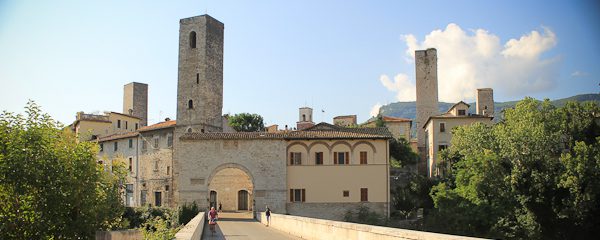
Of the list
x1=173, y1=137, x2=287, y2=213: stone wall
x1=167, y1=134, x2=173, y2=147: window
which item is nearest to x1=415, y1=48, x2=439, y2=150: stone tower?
x1=173, y1=137, x2=287, y2=213: stone wall

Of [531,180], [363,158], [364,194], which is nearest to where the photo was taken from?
[531,180]

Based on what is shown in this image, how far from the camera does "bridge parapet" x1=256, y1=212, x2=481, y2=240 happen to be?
1067cm

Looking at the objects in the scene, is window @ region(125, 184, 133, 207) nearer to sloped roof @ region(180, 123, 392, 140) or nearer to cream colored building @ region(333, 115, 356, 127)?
sloped roof @ region(180, 123, 392, 140)

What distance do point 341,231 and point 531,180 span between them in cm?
→ 2301

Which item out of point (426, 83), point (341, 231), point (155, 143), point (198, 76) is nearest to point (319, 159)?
point (198, 76)

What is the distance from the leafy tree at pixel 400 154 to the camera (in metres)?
54.8

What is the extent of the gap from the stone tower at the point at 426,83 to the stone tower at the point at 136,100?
33.0 meters

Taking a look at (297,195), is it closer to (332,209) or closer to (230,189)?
(332,209)

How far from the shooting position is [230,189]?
1807 inches

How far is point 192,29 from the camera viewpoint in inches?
1811

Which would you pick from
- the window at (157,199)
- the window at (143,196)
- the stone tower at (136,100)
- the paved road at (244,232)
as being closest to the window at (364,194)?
the paved road at (244,232)

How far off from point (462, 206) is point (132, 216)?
20.4m

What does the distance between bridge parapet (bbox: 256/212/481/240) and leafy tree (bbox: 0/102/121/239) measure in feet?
21.7

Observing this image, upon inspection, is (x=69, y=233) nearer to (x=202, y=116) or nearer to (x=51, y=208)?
(x=51, y=208)
